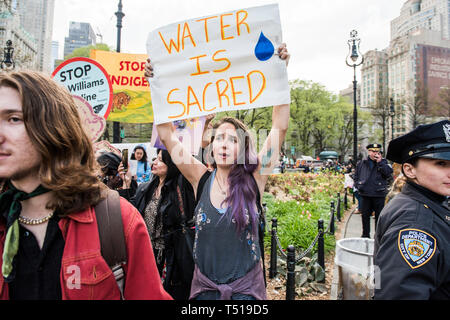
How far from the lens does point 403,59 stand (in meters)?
95.8

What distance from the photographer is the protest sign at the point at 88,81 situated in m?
4.41

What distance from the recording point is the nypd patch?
4.87 feet

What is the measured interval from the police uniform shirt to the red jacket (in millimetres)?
1239

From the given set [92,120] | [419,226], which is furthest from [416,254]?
[92,120]

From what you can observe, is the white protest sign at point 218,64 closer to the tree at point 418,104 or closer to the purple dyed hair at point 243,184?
the purple dyed hair at point 243,184

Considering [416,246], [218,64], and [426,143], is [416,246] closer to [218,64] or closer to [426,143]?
[426,143]

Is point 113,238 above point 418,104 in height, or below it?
below

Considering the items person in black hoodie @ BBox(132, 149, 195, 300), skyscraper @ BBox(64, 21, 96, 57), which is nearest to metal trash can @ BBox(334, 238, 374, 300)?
person in black hoodie @ BBox(132, 149, 195, 300)

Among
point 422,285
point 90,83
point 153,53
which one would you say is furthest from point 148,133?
point 422,285

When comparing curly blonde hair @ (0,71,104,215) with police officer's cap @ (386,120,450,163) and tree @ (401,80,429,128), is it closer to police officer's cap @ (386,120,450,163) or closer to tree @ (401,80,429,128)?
police officer's cap @ (386,120,450,163)

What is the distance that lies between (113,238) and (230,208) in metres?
1.06

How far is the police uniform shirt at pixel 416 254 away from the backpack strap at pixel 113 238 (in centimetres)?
138

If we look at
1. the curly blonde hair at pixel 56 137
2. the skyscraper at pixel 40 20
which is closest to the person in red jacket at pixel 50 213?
the curly blonde hair at pixel 56 137

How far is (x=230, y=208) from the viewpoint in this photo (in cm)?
213
